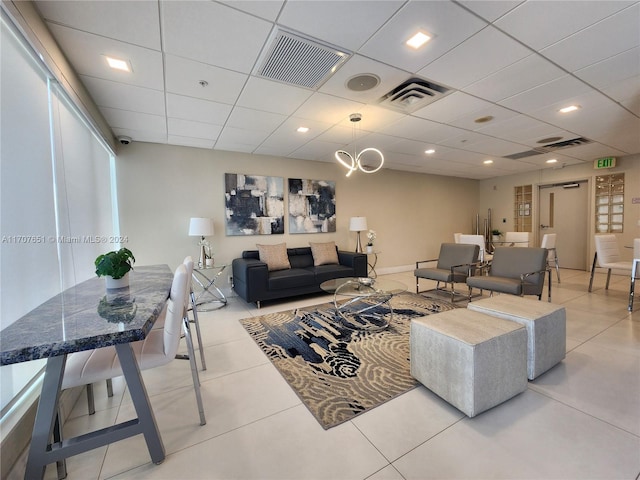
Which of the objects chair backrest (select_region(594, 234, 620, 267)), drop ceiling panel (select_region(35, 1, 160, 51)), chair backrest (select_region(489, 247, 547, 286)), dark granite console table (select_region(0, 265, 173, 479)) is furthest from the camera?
chair backrest (select_region(594, 234, 620, 267))

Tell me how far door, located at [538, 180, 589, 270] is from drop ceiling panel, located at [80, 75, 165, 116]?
8.70 meters

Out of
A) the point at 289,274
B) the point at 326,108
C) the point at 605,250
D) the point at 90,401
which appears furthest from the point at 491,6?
the point at 605,250

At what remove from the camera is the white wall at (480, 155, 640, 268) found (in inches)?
216

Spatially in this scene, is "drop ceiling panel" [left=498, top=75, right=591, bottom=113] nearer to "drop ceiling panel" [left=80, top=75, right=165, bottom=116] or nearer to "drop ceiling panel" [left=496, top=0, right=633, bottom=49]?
"drop ceiling panel" [left=496, top=0, right=633, bottom=49]

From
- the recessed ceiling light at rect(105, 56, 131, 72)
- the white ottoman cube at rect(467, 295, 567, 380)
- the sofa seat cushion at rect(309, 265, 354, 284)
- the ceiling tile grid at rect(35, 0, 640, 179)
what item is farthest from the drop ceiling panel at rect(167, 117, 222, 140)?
the white ottoman cube at rect(467, 295, 567, 380)

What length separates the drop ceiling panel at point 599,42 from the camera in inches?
70.8

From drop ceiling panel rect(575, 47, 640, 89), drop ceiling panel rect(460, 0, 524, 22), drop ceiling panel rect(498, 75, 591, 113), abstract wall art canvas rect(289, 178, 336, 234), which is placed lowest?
abstract wall art canvas rect(289, 178, 336, 234)

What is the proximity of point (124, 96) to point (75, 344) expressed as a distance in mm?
2754

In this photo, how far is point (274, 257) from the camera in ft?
14.7

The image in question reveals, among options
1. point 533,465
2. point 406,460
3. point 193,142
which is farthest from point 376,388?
point 193,142

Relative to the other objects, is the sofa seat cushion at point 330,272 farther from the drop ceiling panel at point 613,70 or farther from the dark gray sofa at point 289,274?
the drop ceiling panel at point 613,70

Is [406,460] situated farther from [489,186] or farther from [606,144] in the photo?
[489,186]

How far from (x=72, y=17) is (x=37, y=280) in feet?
5.64

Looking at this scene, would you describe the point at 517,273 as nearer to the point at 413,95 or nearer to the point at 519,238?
the point at 413,95
